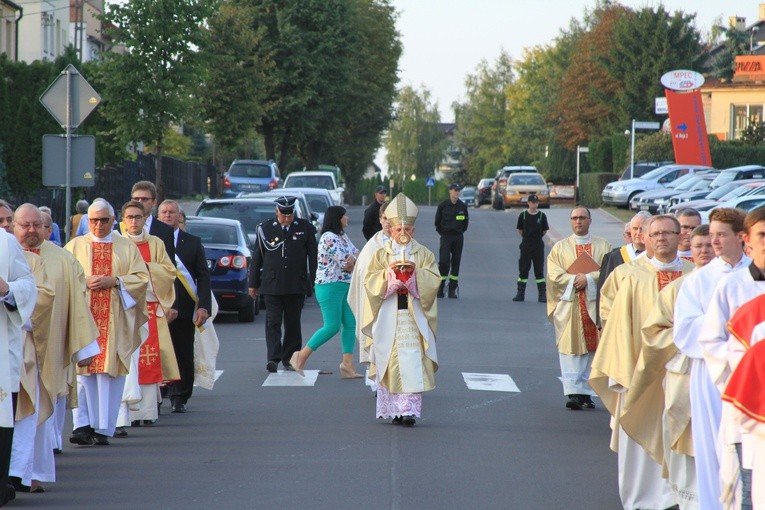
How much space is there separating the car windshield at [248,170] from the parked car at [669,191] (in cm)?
1163

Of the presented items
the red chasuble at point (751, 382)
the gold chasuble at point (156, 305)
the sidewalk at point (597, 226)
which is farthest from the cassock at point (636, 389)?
the sidewalk at point (597, 226)

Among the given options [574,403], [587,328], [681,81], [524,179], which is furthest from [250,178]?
[574,403]

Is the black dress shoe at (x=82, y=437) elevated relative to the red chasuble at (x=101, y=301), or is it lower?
lower

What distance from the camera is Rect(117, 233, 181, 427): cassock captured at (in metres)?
11.0

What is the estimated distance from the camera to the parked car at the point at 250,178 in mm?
42938

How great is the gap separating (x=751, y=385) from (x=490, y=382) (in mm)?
8907

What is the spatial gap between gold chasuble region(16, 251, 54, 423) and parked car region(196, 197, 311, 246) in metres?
13.9

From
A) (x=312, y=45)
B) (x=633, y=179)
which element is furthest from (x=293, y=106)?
(x=633, y=179)

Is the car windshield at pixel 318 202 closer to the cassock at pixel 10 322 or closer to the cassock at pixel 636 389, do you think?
the cassock at pixel 636 389

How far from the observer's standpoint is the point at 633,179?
5034 cm

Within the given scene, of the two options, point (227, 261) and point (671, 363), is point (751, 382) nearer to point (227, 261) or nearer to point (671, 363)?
point (671, 363)

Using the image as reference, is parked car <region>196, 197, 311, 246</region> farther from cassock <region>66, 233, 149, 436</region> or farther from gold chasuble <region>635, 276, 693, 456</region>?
gold chasuble <region>635, 276, 693, 456</region>

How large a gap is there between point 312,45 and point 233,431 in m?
52.8

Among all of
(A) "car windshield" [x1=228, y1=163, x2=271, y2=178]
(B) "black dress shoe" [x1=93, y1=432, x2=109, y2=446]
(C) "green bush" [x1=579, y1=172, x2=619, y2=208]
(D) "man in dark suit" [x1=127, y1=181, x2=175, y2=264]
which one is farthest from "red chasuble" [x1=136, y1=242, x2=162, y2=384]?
(C) "green bush" [x1=579, y1=172, x2=619, y2=208]
